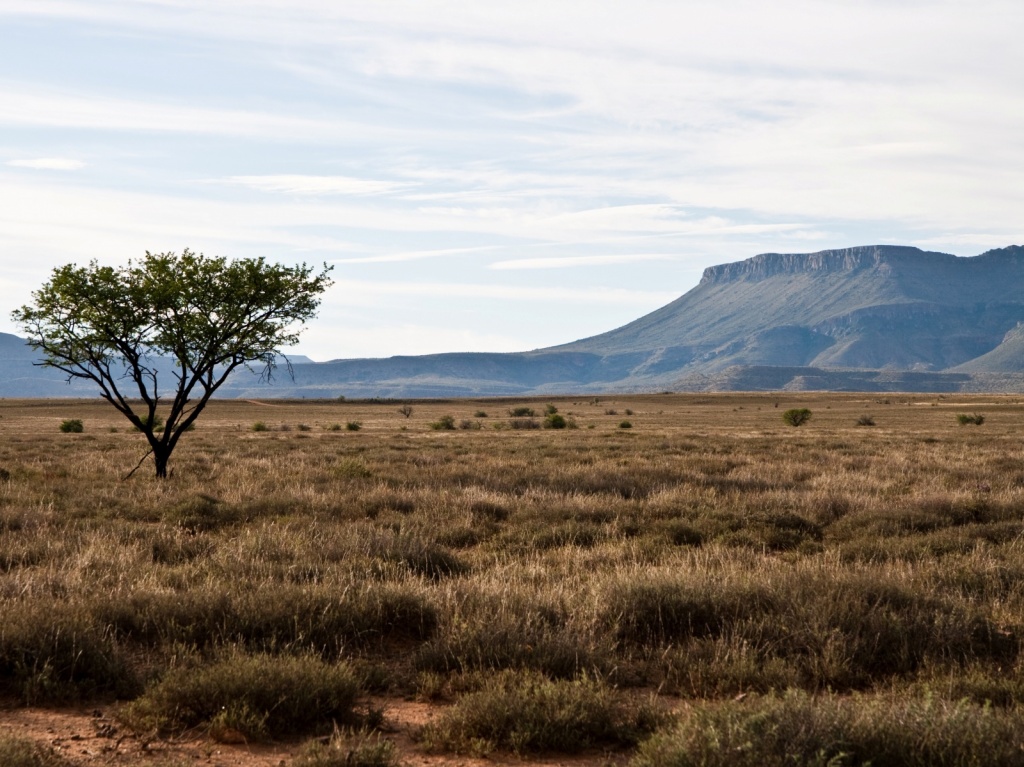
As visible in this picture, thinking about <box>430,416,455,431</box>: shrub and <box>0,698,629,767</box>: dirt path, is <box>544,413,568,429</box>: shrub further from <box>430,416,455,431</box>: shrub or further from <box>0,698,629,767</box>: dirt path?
<box>0,698,629,767</box>: dirt path

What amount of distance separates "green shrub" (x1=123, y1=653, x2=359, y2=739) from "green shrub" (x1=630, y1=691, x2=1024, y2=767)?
87.0 inches

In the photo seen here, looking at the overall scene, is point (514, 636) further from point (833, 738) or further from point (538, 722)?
point (833, 738)

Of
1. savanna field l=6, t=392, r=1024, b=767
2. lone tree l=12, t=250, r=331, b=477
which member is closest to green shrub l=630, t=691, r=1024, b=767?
savanna field l=6, t=392, r=1024, b=767

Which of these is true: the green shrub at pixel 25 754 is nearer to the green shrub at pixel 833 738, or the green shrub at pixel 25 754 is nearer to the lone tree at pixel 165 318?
the green shrub at pixel 833 738

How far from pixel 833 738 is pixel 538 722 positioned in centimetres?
181

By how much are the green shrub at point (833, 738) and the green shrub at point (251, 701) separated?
2.21 metres

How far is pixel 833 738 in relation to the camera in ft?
16.8

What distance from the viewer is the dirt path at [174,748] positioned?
548 centimetres

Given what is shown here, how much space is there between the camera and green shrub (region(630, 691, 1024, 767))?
194 inches

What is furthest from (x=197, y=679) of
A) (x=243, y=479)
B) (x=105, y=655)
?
(x=243, y=479)

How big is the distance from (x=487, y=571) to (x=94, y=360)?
50.5 ft

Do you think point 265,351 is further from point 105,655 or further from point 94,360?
point 105,655

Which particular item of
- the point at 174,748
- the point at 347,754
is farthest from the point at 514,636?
the point at 174,748

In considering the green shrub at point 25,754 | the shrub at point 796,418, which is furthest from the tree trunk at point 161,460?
the shrub at point 796,418
